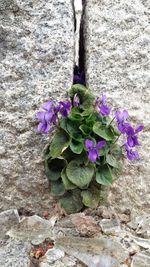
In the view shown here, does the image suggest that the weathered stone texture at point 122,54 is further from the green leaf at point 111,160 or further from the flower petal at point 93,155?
the flower petal at point 93,155

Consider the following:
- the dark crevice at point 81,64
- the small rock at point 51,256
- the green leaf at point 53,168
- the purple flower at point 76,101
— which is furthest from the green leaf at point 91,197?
the dark crevice at point 81,64

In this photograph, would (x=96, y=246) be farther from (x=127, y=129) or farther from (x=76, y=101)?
(x=76, y=101)

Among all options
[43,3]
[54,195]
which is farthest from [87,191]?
[43,3]

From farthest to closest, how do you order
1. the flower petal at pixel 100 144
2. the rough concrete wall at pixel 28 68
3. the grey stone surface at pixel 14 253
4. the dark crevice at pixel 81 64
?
the dark crevice at pixel 81 64 → the rough concrete wall at pixel 28 68 → the flower petal at pixel 100 144 → the grey stone surface at pixel 14 253

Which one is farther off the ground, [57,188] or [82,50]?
[82,50]

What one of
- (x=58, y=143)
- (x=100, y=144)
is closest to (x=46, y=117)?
(x=58, y=143)

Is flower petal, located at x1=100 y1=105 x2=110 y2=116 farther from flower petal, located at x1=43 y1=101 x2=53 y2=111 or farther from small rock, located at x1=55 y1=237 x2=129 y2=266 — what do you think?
small rock, located at x1=55 y1=237 x2=129 y2=266

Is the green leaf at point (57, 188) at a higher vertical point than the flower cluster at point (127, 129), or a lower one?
lower
